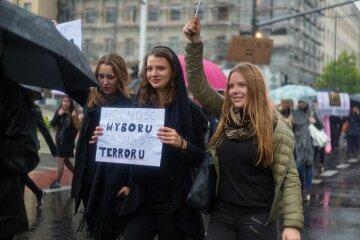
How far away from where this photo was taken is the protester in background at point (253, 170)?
3416 mm

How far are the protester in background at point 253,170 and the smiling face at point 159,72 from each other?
479 millimetres

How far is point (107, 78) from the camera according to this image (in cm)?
451

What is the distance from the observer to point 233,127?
11.8 ft

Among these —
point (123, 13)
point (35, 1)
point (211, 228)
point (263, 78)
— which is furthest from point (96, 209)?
point (123, 13)

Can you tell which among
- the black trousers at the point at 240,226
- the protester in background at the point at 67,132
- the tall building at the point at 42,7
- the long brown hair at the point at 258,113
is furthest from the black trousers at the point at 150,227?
the protester in background at the point at 67,132

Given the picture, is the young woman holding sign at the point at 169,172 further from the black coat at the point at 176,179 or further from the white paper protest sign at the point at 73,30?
the white paper protest sign at the point at 73,30

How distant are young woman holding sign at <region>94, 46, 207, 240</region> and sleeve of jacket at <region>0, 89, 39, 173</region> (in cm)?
84

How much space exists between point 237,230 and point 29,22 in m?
1.72

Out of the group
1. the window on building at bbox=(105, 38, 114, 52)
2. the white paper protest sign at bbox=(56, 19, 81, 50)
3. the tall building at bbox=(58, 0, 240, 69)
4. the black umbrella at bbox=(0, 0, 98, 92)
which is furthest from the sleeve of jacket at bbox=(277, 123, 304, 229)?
the window on building at bbox=(105, 38, 114, 52)

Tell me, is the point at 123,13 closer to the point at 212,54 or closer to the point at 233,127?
the point at 212,54

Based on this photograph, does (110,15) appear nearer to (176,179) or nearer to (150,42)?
(150,42)

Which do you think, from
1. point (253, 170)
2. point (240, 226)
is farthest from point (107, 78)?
point (240, 226)

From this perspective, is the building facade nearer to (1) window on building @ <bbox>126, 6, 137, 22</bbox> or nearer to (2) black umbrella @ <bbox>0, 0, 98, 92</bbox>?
(1) window on building @ <bbox>126, 6, 137, 22</bbox>

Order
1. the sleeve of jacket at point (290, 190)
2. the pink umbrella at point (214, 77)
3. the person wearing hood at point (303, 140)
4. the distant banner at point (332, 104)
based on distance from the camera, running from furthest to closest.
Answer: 1. the distant banner at point (332, 104)
2. the person wearing hood at point (303, 140)
3. the pink umbrella at point (214, 77)
4. the sleeve of jacket at point (290, 190)
